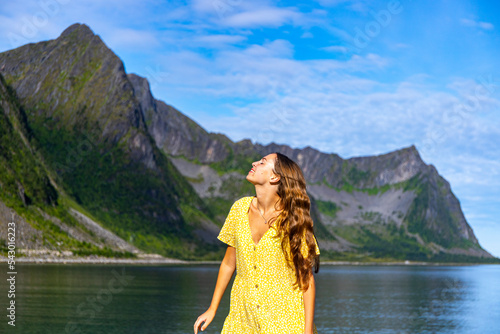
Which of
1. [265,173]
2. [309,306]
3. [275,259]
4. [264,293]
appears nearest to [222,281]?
[264,293]

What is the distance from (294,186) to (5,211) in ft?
565

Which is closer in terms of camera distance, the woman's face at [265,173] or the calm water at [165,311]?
the woman's face at [265,173]

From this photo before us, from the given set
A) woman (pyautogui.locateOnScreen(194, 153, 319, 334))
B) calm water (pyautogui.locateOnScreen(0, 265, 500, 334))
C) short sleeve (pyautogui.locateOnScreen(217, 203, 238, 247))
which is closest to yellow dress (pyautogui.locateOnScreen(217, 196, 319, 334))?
woman (pyautogui.locateOnScreen(194, 153, 319, 334))

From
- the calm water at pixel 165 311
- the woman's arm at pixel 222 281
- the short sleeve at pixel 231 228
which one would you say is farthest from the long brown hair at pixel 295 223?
the calm water at pixel 165 311

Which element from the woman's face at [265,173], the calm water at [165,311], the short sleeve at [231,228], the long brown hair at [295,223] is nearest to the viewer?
the long brown hair at [295,223]

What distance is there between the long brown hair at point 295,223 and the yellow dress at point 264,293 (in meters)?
0.10

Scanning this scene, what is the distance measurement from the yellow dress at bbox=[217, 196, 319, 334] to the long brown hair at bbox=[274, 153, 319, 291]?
104mm

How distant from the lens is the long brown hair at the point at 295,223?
25.0 feet

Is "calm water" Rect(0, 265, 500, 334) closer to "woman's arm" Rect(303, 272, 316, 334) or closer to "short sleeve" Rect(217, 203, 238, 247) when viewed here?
"short sleeve" Rect(217, 203, 238, 247)

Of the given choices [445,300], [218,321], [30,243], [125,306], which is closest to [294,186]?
[218,321]

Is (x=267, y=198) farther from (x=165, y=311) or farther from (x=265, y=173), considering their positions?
(x=165, y=311)

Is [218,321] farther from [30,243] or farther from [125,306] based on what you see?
[30,243]

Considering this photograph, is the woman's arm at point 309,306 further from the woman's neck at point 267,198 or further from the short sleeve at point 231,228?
the short sleeve at point 231,228

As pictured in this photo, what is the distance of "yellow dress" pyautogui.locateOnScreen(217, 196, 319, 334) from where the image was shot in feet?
25.3
